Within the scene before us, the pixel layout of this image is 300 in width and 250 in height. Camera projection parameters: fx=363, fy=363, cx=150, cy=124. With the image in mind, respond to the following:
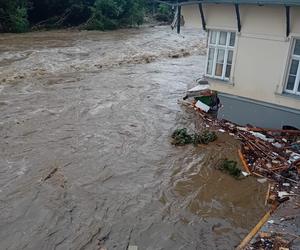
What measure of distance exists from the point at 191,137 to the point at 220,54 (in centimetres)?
300

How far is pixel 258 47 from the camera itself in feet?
36.0

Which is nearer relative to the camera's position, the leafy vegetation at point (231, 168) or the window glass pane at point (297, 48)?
the leafy vegetation at point (231, 168)

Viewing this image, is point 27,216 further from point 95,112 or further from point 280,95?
point 280,95

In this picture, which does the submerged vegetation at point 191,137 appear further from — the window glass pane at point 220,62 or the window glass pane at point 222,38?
the window glass pane at point 222,38

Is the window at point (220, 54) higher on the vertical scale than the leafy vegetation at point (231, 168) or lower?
higher

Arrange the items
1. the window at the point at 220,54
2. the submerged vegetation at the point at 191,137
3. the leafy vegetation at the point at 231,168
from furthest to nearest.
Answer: the window at the point at 220,54
the submerged vegetation at the point at 191,137
the leafy vegetation at the point at 231,168

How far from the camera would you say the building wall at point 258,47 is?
1038cm

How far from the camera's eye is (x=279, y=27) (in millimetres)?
10344

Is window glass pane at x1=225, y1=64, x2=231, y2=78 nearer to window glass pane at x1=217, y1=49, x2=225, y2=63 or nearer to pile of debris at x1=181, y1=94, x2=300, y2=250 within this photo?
window glass pane at x1=217, y1=49, x2=225, y2=63

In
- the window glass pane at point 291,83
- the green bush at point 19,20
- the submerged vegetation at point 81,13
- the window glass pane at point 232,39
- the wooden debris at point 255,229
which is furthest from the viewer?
the submerged vegetation at point 81,13

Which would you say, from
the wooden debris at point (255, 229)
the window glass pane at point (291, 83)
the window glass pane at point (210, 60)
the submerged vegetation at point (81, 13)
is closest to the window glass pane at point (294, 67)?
the window glass pane at point (291, 83)

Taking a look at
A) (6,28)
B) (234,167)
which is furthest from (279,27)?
(6,28)

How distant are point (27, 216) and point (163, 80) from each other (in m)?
12.0

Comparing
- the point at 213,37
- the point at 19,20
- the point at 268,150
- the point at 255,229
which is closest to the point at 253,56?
the point at 213,37
